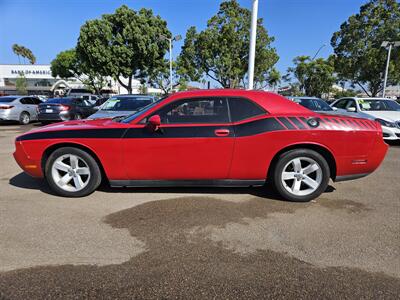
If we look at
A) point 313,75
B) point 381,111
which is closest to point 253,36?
point 381,111

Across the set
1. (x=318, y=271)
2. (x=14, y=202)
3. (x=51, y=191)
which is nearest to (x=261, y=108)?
(x=318, y=271)

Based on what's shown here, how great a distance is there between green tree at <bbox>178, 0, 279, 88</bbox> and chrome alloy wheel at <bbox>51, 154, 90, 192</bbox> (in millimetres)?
23348

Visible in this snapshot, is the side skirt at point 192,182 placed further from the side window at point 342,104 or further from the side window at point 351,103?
the side window at point 342,104

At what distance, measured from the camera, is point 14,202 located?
3.88 meters

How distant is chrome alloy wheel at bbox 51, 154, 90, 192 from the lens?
391 centimetres

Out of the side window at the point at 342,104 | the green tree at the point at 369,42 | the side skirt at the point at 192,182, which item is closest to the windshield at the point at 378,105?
the side window at the point at 342,104

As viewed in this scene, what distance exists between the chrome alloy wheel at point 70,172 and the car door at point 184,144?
0.68 m

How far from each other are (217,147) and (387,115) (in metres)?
7.82

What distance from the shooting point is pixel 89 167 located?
12.7ft

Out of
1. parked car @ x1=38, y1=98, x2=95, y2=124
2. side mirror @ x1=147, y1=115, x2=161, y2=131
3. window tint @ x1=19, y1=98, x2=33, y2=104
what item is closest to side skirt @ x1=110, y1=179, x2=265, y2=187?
side mirror @ x1=147, y1=115, x2=161, y2=131

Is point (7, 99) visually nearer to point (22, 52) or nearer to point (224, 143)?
point (224, 143)

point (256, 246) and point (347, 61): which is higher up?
point (347, 61)

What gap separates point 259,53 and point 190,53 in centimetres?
684

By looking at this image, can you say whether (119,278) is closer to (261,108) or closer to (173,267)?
(173,267)
